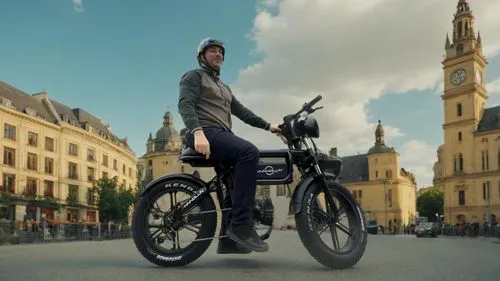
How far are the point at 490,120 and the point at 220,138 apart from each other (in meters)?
97.1

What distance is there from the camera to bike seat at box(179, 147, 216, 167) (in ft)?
15.2

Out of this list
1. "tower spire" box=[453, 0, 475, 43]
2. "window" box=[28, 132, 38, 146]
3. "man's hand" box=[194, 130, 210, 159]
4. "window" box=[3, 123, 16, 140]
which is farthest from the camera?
"tower spire" box=[453, 0, 475, 43]

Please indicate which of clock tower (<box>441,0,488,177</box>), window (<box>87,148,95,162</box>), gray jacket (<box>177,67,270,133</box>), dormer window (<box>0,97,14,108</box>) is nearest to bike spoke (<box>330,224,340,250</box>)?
gray jacket (<box>177,67,270,133</box>)

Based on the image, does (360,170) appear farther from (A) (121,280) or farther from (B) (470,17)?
(A) (121,280)

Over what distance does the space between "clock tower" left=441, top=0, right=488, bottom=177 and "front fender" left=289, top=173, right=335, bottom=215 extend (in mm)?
94078

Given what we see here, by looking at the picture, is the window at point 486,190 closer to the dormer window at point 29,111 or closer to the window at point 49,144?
the window at point 49,144

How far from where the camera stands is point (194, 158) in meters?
4.63

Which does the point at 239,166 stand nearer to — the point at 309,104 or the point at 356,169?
the point at 309,104

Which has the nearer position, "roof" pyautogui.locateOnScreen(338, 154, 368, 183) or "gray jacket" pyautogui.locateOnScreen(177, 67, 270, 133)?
"gray jacket" pyautogui.locateOnScreen(177, 67, 270, 133)

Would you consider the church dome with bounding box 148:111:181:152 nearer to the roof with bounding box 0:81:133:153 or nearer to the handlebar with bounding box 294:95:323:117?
the roof with bounding box 0:81:133:153

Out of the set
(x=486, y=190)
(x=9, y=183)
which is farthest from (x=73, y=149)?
(x=486, y=190)

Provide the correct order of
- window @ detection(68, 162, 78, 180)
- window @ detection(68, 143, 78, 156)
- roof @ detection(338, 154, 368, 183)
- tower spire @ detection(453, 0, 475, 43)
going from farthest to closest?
roof @ detection(338, 154, 368, 183) < tower spire @ detection(453, 0, 475, 43) < window @ detection(68, 143, 78, 156) < window @ detection(68, 162, 78, 180)

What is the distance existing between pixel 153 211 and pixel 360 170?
14279 cm

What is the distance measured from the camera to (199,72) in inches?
189
